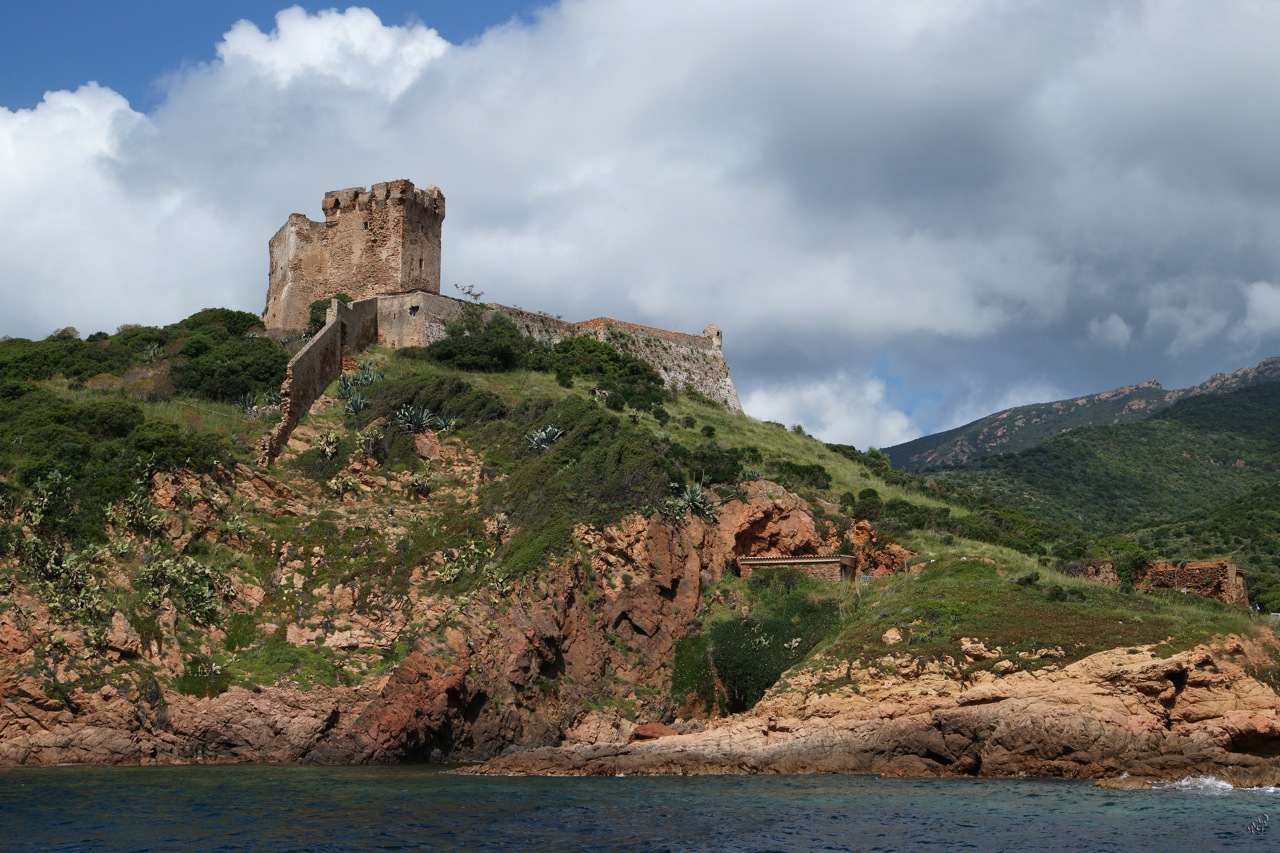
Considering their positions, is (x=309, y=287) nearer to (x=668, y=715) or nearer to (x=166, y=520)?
(x=166, y=520)

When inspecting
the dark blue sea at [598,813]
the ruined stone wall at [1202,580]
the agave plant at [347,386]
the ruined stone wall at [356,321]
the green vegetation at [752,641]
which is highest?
the ruined stone wall at [356,321]

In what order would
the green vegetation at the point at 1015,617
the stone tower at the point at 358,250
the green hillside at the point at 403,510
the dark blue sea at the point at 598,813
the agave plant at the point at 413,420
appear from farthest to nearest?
the stone tower at the point at 358,250, the agave plant at the point at 413,420, the green hillside at the point at 403,510, the green vegetation at the point at 1015,617, the dark blue sea at the point at 598,813

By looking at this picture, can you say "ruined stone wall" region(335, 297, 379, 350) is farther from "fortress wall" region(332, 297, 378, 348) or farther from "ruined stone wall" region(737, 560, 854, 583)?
"ruined stone wall" region(737, 560, 854, 583)

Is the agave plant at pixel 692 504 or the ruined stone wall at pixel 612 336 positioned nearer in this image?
the agave plant at pixel 692 504

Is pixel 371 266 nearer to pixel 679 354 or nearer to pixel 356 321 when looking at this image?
pixel 356 321

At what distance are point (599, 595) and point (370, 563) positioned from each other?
6018 millimetres

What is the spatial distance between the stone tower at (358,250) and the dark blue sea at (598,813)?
26667 millimetres

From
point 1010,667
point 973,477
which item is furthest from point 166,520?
point 973,477

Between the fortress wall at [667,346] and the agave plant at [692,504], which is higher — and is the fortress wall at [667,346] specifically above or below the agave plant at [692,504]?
above

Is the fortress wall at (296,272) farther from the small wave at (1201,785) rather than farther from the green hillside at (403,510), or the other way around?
the small wave at (1201,785)

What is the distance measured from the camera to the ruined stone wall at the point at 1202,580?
37.1 m

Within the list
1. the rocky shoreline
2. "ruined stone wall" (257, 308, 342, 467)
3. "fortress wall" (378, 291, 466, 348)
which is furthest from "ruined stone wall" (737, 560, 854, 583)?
"fortress wall" (378, 291, 466, 348)

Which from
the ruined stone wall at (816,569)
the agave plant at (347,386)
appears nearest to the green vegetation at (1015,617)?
the ruined stone wall at (816,569)

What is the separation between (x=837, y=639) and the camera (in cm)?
3259
